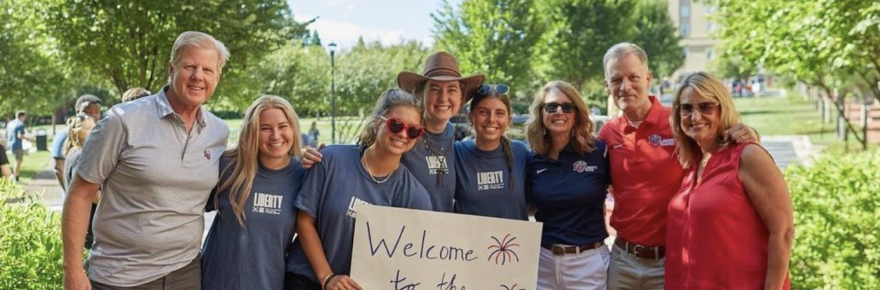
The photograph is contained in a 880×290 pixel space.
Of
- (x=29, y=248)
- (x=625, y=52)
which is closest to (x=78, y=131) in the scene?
(x=29, y=248)

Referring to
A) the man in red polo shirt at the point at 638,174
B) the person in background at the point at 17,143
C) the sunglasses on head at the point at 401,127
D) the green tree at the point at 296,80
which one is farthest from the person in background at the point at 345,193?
the green tree at the point at 296,80

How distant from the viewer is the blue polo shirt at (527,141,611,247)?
3.90 m

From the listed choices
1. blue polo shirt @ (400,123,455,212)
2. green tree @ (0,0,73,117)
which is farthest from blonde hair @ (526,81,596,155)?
green tree @ (0,0,73,117)

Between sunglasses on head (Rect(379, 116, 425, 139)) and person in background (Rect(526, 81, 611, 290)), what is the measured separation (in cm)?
95

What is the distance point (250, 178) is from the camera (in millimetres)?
3350

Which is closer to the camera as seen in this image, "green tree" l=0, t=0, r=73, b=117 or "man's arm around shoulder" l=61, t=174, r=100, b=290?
"man's arm around shoulder" l=61, t=174, r=100, b=290

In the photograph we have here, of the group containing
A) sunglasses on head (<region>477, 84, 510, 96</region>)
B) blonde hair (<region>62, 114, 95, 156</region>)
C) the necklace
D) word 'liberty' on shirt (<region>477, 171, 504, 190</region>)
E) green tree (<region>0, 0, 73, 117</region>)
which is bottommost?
word 'liberty' on shirt (<region>477, 171, 504, 190</region>)

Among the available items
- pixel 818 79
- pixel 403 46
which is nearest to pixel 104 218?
pixel 818 79

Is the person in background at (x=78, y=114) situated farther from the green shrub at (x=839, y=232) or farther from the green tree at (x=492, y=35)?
the green tree at (x=492, y=35)

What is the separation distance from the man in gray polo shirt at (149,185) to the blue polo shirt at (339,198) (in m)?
0.47

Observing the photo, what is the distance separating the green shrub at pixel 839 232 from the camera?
566 cm

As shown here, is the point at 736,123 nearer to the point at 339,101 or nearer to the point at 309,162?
the point at 309,162

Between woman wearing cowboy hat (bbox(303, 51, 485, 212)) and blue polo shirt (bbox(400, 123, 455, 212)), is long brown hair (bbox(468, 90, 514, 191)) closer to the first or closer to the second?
woman wearing cowboy hat (bbox(303, 51, 485, 212))

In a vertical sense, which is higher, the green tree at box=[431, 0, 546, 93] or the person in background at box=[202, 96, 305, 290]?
the green tree at box=[431, 0, 546, 93]
